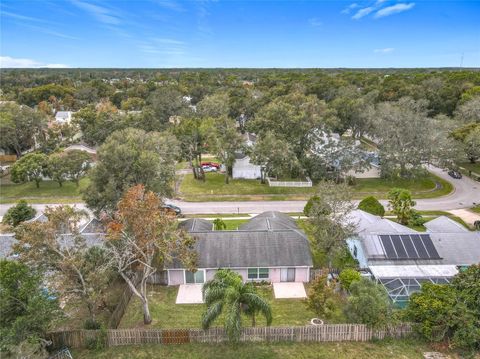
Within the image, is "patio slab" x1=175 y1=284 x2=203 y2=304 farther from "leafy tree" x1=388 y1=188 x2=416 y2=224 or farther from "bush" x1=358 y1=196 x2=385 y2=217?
"leafy tree" x1=388 y1=188 x2=416 y2=224

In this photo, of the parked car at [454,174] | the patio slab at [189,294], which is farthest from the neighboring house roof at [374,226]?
the parked car at [454,174]

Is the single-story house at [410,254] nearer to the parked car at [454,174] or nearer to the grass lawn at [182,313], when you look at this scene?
the grass lawn at [182,313]

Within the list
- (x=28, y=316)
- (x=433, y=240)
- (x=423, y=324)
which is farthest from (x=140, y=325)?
(x=433, y=240)

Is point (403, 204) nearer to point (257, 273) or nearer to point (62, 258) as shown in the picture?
point (257, 273)

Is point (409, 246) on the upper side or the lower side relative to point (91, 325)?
upper

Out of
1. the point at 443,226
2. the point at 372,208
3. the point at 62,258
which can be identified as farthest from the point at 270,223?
the point at 62,258
